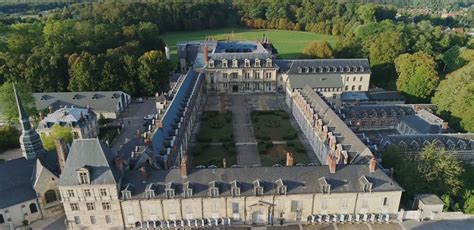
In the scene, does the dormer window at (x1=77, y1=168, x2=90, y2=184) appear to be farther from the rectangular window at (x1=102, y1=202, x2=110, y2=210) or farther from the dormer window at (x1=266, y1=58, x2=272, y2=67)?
the dormer window at (x1=266, y1=58, x2=272, y2=67)

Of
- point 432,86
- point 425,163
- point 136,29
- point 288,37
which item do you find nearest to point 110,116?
point 136,29

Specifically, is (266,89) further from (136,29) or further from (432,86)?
(136,29)

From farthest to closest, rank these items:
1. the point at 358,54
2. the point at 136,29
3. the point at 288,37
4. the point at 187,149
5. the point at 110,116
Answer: the point at 288,37 < the point at 136,29 < the point at 358,54 < the point at 110,116 < the point at 187,149

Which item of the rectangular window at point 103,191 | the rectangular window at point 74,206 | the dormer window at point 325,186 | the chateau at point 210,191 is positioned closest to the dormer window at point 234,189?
the chateau at point 210,191

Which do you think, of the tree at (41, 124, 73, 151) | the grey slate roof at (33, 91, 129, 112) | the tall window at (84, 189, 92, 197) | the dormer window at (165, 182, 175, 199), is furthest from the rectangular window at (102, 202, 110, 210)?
the grey slate roof at (33, 91, 129, 112)

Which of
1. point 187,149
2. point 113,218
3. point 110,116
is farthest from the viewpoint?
point 110,116

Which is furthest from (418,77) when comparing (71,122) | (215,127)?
(71,122)

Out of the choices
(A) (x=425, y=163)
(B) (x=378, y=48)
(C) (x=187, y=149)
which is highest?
(B) (x=378, y=48)
